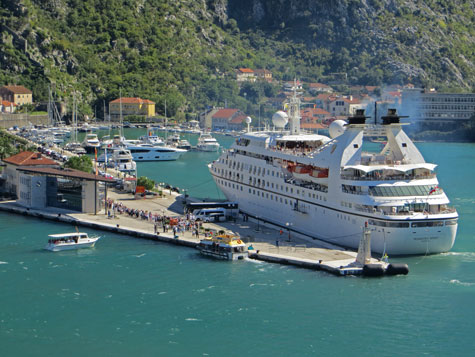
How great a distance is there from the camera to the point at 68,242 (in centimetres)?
5819

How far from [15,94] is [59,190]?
292ft

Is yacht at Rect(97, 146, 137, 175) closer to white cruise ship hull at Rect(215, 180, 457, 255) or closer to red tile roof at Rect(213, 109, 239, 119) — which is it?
white cruise ship hull at Rect(215, 180, 457, 255)

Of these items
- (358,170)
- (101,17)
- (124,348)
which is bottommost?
(124,348)

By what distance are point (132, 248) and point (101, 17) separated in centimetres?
13466

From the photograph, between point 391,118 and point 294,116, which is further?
point 294,116

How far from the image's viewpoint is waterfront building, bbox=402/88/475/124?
6673 inches

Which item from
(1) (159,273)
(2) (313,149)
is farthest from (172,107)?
(1) (159,273)

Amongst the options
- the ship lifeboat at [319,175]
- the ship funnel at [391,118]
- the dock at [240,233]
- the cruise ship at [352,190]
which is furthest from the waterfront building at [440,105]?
the ship lifeboat at [319,175]

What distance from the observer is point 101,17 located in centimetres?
18650

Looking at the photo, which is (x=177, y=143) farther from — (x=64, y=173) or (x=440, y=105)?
(x=64, y=173)

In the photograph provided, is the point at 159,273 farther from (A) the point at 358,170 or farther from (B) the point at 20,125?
(B) the point at 20,125

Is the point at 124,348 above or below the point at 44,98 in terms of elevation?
below

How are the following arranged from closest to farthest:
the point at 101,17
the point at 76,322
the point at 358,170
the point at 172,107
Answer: the point at 76,322 < the point at 358,170 < the point at 172,107 < the point at 101,17

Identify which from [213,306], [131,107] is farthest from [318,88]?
[213,306]
